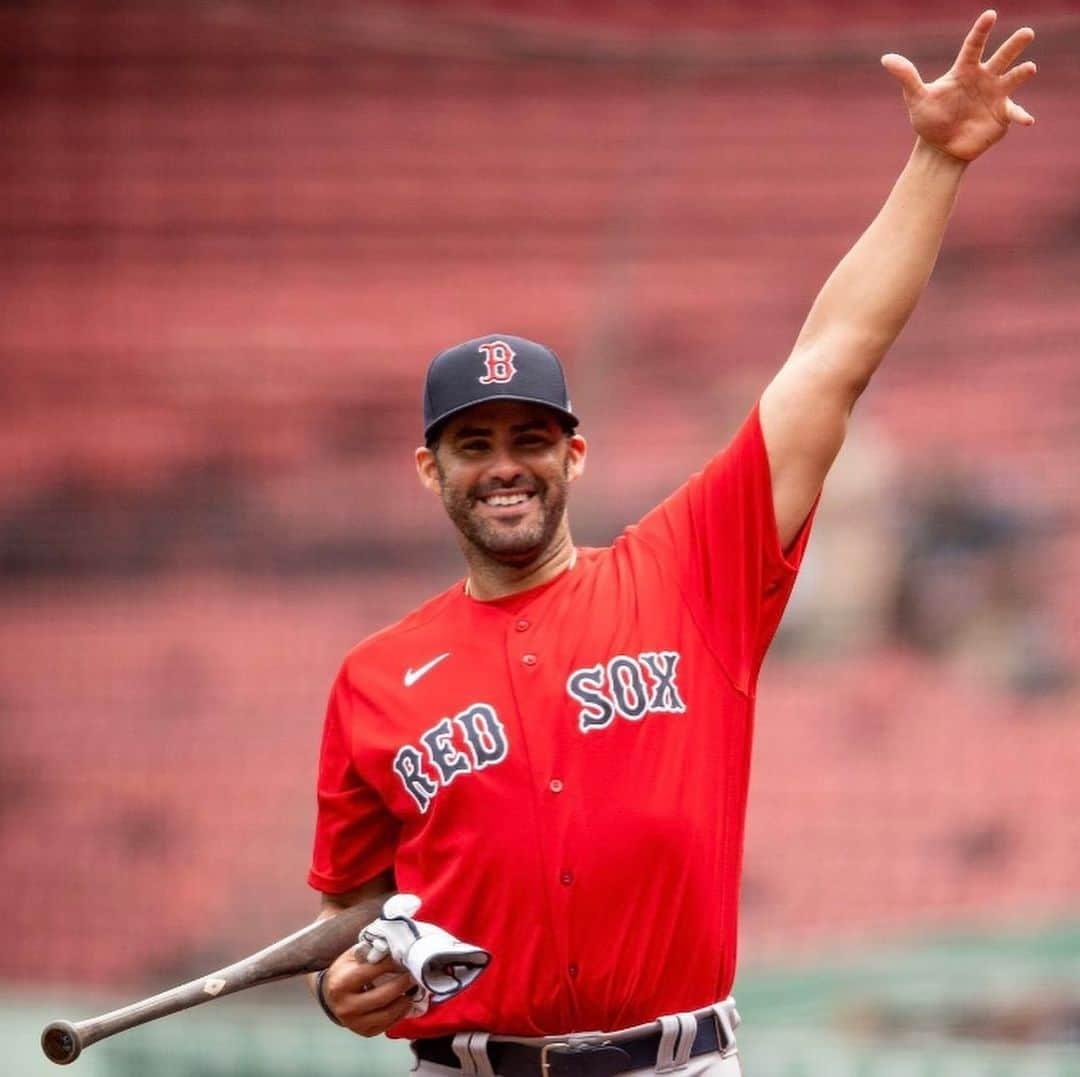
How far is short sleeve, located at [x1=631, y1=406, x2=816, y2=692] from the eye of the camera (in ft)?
9.05

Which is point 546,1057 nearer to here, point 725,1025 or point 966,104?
point 725,1025

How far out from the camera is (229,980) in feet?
9.24

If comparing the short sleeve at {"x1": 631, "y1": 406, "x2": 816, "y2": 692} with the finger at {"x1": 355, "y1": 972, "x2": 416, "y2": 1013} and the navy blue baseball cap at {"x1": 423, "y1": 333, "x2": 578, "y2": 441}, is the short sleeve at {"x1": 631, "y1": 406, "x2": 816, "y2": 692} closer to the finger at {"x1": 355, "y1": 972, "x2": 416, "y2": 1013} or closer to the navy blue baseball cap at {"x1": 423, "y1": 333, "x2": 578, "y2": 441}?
the navy blue baseball cap at {"x1": 423, "y1": 333, "x2": 578, "y2": 441}

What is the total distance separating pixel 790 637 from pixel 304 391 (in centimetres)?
262

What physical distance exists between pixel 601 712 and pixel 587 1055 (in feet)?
1.56

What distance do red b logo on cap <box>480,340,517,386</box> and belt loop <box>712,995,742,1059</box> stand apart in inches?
37.8

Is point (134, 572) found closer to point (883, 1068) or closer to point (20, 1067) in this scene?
point (20, 1067)

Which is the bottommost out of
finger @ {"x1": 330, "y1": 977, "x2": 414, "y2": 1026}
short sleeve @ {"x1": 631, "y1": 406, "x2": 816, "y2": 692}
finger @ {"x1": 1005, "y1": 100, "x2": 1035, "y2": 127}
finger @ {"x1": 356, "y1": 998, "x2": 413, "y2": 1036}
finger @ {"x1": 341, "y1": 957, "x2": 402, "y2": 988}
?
finger @ {"x1": 356, "y1": 998, "x2": 413, "y2": 1036}

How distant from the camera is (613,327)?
30.1 ft

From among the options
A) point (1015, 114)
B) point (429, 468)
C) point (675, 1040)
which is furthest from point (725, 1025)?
point (1015, 114)

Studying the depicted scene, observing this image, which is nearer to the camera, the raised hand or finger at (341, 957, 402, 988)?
finger at (341, 957, 402, 988)

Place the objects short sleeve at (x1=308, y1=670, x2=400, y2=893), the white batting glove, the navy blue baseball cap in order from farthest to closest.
Result: short sleeve at (x1=308, y1=670, x2=400, y2=893) → the navy blue baseball cap → the white batting glove

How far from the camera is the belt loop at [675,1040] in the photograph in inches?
105

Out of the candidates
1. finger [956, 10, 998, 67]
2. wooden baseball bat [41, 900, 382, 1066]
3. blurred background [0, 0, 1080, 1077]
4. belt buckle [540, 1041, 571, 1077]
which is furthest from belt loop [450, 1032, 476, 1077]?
blurred background [0, 0, 1080, 1077]
